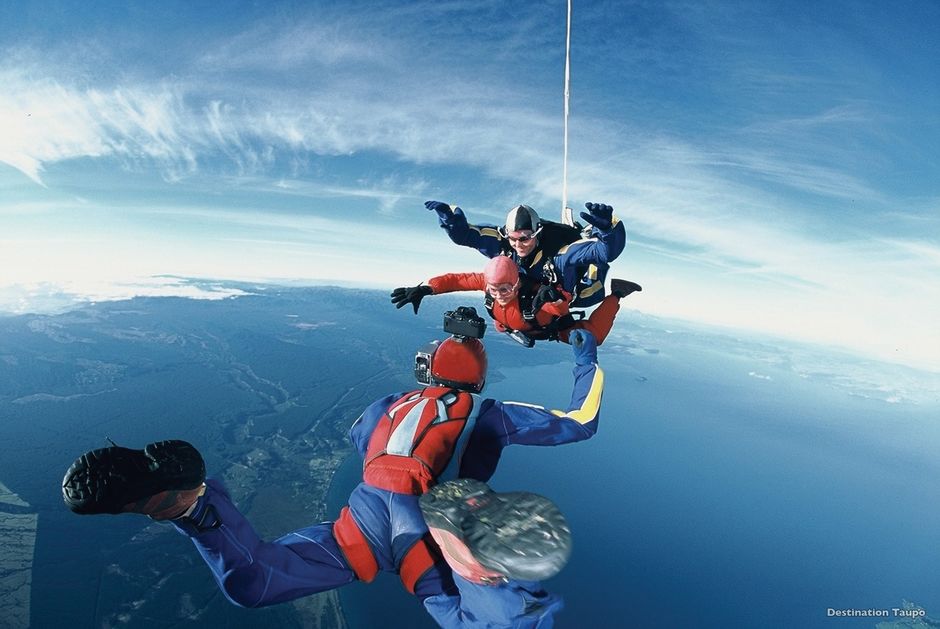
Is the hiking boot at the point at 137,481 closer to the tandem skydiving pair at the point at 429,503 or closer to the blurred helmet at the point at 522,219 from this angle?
the tandem skydiving pair at the point at 429,503

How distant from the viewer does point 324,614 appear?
1379 inches

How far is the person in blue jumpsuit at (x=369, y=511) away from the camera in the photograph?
1.85m

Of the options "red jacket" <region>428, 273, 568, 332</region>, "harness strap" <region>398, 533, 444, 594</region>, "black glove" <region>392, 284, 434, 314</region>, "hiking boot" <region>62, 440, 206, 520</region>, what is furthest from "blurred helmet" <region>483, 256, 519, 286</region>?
"hiking boot" <region>62, 440, 206, 520</region>

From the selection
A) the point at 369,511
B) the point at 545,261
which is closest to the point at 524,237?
the point at 545,261

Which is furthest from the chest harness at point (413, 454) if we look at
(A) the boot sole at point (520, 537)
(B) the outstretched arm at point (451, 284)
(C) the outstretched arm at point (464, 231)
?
(C) the outstretched arm at point (464, 231)

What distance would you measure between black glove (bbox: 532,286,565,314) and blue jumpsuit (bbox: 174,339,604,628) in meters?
1.62

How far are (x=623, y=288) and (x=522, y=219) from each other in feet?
5.53

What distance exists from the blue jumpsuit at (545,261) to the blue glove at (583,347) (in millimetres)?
1513

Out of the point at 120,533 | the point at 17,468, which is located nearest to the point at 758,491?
the point at 120,533

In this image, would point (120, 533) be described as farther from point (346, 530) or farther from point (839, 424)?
point (839, 424)

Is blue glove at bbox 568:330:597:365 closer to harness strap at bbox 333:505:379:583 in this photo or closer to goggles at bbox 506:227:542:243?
goggles at bbox 506:227:542:243

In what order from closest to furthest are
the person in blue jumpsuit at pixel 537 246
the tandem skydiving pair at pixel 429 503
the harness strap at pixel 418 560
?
the tandem skydiving pair at pixel 429 503, the harness strap at pixel 418 560, the person in blue jumpsuit at pixel 537 246

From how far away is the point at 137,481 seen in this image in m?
1.85

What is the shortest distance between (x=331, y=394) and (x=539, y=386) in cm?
5285
